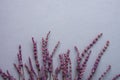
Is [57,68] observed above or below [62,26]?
below

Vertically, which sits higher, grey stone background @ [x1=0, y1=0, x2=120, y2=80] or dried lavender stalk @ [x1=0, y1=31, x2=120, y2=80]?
grey stone background @ [x1=0, y1=0, x2=120, y2=80]

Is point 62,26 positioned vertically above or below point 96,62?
above

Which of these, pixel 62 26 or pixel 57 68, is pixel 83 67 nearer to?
pixel 57 68

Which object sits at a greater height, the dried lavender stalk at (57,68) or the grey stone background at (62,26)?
the grey stone background at (62,26)

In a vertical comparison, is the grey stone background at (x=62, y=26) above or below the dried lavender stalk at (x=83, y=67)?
above

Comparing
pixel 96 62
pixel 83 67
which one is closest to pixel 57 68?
pixel 83 67

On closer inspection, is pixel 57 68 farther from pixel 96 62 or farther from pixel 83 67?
pixel 96 62

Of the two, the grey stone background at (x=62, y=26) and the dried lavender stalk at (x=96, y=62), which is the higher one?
the grey stone background at (x=62, y=26)

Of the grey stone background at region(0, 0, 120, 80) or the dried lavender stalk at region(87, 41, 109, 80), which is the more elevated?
the grey stone background at region(0, 0, 120, 80)

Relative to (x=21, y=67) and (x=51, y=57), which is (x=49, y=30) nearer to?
(x=51, y=57)

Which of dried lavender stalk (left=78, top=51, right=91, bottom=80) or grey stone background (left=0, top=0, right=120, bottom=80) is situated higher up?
grey stone background (left=0, top=0, right=120, bottom=80)

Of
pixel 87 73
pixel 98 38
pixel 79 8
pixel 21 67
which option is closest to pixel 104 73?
pixel 87 73
